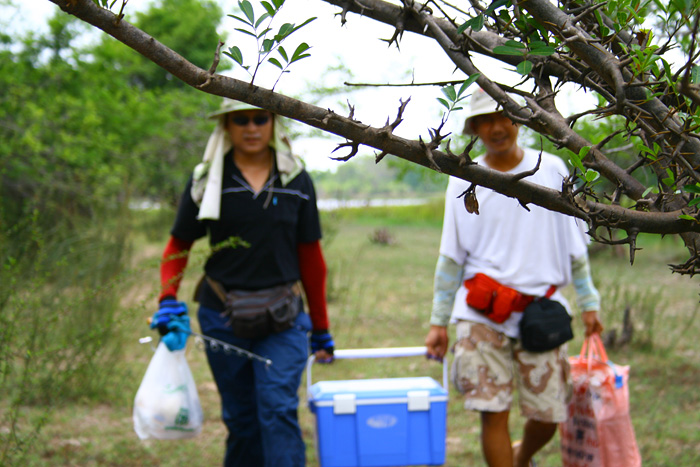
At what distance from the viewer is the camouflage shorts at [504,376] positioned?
3396mm

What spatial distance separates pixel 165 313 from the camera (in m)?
3.54

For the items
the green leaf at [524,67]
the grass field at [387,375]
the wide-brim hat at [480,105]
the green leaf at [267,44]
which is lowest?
the grass field at [387,375]

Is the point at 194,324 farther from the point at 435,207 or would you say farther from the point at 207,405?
the point at 435,207

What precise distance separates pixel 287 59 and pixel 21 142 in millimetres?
6700

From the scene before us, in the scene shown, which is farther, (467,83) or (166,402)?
(166,402)

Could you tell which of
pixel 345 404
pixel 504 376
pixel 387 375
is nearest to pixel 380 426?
pixel 345 404

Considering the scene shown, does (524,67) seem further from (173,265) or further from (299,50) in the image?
(173,265)

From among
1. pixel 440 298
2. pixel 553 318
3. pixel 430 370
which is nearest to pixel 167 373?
pixel 440 298

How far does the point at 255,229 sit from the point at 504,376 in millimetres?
1288

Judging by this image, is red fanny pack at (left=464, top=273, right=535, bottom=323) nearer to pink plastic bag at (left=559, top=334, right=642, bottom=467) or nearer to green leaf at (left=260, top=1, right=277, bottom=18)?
pink plastic bag at (left=559, top=334, right=642, bottom=467)

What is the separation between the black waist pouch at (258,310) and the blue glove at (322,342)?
1.17 ft

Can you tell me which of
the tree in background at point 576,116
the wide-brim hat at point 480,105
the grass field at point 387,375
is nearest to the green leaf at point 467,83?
the tree in background at point 576,116

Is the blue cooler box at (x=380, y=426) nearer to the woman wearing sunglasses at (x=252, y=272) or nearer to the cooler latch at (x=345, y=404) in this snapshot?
the cooler latch at (x=345, y=404)

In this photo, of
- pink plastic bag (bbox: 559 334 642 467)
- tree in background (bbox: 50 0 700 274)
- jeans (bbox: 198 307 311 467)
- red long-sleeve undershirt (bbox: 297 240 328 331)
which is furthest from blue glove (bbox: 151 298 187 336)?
tree in background (bbox: 50 0 700 274)
